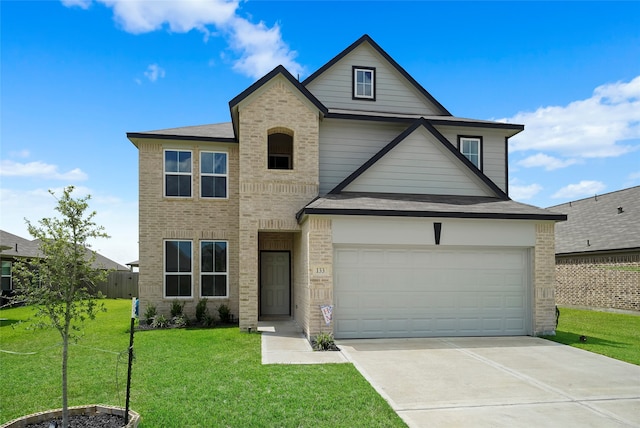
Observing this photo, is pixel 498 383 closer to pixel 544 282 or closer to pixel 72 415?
pixel 544 282

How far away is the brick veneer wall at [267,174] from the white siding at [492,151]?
18.2 ft

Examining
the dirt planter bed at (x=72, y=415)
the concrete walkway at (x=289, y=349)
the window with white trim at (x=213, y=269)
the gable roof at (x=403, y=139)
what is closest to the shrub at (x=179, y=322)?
the window with white trim at (x=213, y=269)

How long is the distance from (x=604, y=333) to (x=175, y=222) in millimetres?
13852

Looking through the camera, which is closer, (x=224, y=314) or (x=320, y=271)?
(x=320, y=271)

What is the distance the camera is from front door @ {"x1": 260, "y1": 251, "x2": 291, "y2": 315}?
16297 millimetres

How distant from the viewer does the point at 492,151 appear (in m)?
16.1

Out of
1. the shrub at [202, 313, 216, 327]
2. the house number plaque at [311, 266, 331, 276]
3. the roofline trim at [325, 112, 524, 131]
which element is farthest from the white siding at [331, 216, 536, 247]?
the shrub at [202, 313, 216, 327]

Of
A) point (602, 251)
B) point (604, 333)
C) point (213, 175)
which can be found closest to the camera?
point (604, 333)

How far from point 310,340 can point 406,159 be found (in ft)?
20.0

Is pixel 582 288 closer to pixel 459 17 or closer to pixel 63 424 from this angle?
pixel 459 17

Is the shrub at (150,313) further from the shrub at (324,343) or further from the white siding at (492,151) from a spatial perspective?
the white siding at (492,151)

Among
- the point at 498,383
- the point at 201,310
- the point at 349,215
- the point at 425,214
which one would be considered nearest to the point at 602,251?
the point at 425,214

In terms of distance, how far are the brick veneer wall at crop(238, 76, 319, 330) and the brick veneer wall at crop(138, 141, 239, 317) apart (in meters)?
2.50

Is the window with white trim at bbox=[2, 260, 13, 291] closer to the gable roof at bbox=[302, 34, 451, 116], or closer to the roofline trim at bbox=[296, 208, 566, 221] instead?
the gable roof at bbox=[302, 34, 451, 116]
